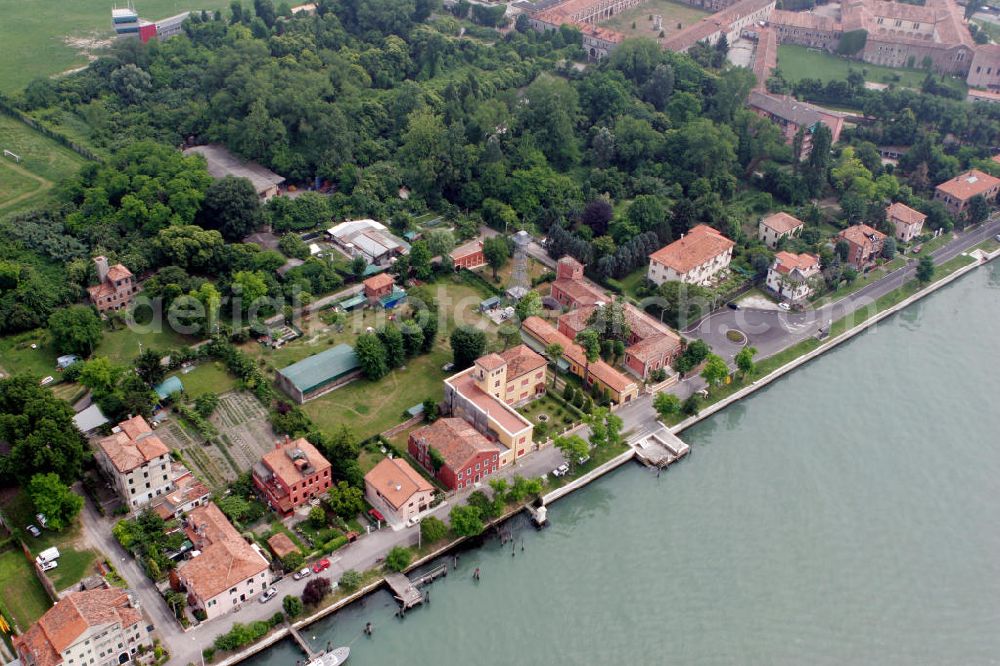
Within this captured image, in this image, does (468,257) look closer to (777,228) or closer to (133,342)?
(133,342)

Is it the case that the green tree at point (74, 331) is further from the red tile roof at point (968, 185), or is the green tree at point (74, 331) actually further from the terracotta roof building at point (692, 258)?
the red tile roof at point (968, 185)

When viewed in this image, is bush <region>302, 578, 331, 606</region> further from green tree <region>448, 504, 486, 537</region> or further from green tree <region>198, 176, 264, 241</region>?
green tree <region>198, 176, 264, 241</region>

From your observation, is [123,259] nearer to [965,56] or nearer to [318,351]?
[318,351]

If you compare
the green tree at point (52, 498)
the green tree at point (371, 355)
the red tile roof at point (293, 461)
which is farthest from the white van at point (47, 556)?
the green tree at point (371, 355)

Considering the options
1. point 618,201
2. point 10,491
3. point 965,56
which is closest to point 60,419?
point 10,491

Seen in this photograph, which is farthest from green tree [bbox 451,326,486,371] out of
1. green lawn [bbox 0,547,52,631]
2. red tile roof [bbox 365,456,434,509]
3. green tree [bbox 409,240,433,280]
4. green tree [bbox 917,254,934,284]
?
green tree [bbox 917,254,934,284]

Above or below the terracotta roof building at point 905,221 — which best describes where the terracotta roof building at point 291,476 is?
below

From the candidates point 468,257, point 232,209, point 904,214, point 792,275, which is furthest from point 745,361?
point 232,209
